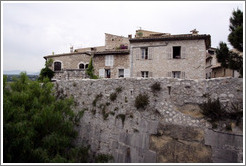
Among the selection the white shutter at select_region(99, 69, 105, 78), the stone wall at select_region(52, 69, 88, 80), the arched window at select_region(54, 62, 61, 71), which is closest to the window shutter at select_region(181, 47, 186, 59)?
the white shutter at select_region(99, 69, 105, 78)

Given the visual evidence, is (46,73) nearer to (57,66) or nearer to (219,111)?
(57,66)

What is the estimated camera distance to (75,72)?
15.8 meters

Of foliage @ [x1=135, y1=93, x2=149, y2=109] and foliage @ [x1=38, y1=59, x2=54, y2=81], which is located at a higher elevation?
foliage @ [x1=38, y1=59, x2=54, y2=81]

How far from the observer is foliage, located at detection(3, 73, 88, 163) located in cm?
484

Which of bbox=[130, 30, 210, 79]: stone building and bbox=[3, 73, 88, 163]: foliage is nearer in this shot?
bbox=[3, 73, 88, 163]: foliage

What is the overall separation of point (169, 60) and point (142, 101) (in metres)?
8.43

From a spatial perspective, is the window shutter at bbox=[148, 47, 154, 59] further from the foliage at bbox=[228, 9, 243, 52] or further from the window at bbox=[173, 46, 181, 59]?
the foliage at bbox=[228, 9, 243, 52]

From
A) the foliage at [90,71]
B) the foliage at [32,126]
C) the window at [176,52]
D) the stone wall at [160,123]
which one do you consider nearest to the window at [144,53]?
the window at [176,52]

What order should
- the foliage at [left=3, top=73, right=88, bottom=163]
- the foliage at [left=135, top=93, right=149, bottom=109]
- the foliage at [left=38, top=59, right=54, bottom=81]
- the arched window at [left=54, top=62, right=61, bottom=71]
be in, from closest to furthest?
1. the foliage at [left=3, top=73, right=88, bottom=163]
2. the foliage at [left=135, top=93, right=149, bottom=109]
3. the foliage at [left=38, top=59, right=54, bottom=81]
4. the arched window at [left=54, top=62, right=61, bottom=71]

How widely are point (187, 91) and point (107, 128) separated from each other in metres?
4.22

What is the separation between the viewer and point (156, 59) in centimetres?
1469

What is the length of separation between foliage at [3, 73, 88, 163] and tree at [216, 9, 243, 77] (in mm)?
7122

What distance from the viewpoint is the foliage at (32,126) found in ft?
15.9

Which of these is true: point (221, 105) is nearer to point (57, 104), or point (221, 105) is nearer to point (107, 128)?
point (107, 128)
